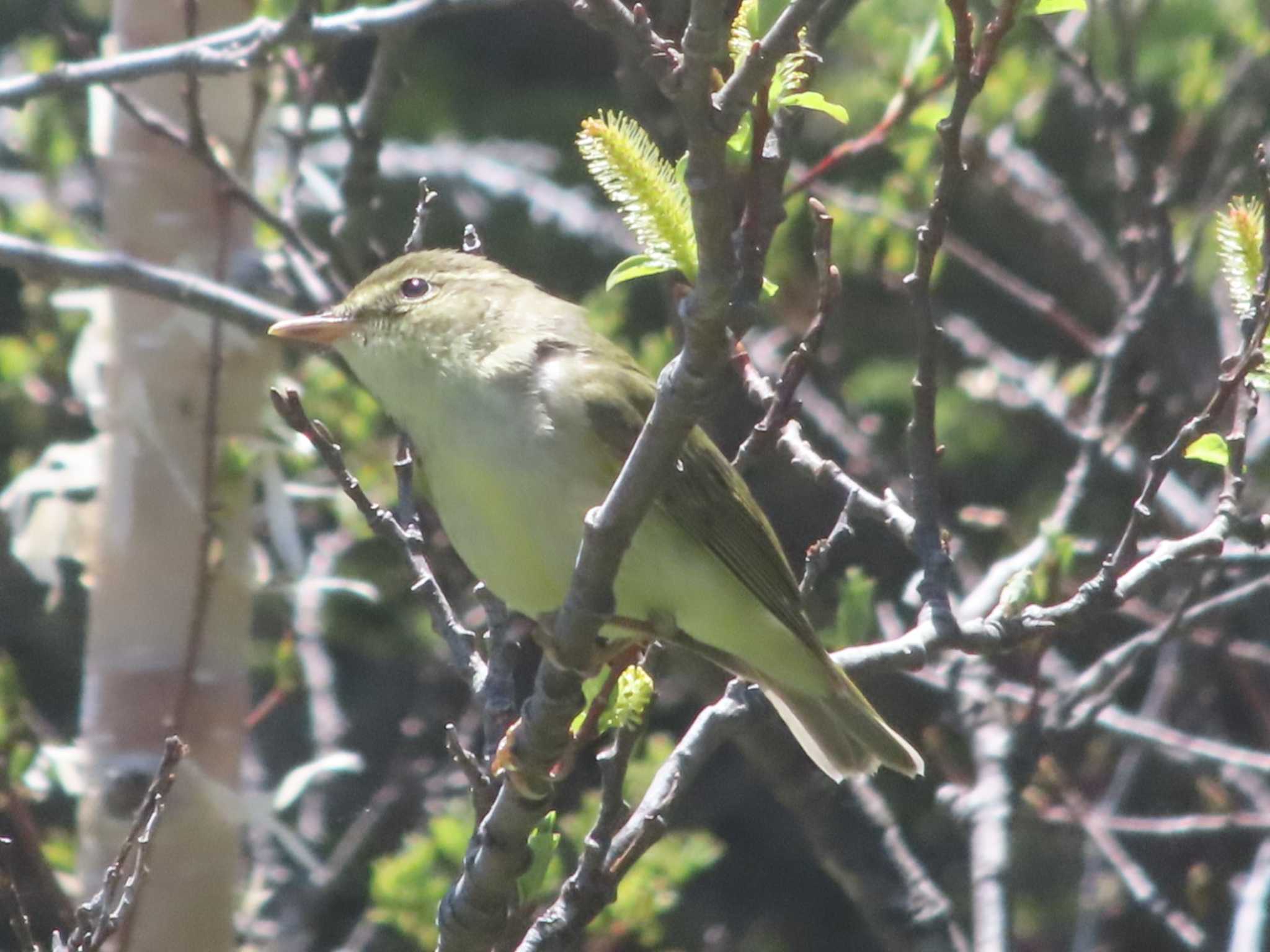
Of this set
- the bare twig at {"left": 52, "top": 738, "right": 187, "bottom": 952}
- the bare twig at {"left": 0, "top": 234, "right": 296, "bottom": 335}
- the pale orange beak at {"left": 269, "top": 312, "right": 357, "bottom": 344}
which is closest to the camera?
the bare twig at {"left": 52, "top": 738, "right": 187, "bottom": 952}

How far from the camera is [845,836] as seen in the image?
493cm

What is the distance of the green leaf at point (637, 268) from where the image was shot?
6.49ft

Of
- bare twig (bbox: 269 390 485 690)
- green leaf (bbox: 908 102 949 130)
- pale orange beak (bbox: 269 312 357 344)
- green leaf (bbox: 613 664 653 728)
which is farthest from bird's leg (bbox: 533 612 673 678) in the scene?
green leaf (bbox: 908 102 949 130)

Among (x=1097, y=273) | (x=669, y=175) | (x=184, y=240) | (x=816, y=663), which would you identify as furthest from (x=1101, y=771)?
(x=669, y=175)

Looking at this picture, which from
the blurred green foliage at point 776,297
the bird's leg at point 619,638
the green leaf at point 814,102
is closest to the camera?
the green leaf at point 814,102

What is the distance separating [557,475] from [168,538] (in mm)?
1569

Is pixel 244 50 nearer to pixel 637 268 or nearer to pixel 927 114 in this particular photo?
pixel 927 114

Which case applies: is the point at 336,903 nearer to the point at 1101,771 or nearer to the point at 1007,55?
the point at 1101,771

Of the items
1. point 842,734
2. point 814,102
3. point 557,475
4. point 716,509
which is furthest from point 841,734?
point 814,102

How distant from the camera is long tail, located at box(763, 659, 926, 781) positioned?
320cm

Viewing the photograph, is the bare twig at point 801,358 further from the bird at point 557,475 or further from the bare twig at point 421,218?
the bare twig at point 421,218

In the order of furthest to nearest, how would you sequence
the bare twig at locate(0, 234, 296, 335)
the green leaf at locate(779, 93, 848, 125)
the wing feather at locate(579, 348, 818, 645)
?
1. the bare twig at locate(0, 234, 296, 335)
2. the wing feather at locate(579, 348, 818, 645)
3. the green leaf at locate(779, 93, 848, 125)

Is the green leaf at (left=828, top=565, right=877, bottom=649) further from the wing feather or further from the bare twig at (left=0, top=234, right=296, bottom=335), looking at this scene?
the bare twig at (left=0, top=234, right=296, bottom=335)

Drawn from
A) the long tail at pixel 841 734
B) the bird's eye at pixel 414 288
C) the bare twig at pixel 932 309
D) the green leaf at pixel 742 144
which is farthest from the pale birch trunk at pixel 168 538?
the green leaf at pixel 742 144
